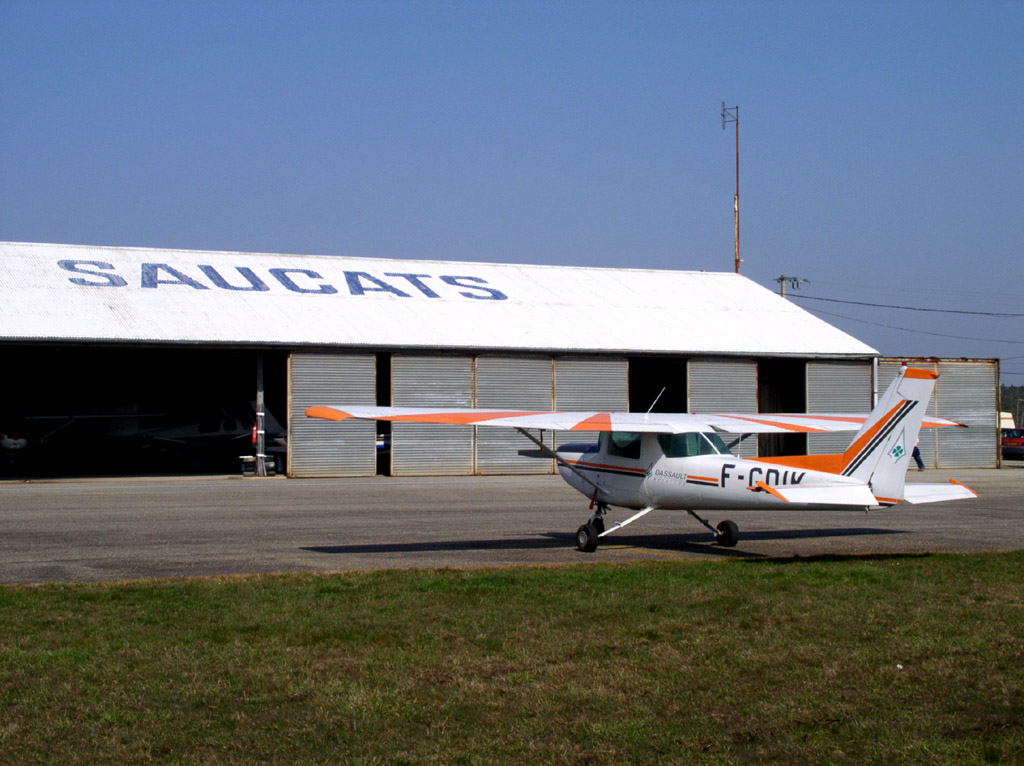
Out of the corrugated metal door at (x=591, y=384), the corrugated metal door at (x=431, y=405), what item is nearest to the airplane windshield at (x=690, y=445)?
the corrugated metal door at (x=431, y=405)

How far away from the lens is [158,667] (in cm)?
725

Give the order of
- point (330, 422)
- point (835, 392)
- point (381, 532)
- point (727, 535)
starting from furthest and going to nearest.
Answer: point (835, 392) < point (330, 422) < point (381, 532) < point (727, 535)

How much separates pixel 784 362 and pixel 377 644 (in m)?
34.5

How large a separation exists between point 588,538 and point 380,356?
2639 cm

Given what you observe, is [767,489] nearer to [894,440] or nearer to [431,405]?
[894,440]

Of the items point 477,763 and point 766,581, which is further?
point 766,581

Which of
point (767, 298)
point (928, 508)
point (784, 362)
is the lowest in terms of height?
point (928, 508)

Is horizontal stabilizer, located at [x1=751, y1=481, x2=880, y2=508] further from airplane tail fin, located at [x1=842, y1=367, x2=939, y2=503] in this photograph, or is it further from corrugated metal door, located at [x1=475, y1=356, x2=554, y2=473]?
corrugated metal door, located at [x1=475, y1=356, x2=554, y2=473]

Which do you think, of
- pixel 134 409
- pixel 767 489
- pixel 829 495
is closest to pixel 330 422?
pixel 134 409

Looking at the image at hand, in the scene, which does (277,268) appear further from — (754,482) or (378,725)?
(378,725)

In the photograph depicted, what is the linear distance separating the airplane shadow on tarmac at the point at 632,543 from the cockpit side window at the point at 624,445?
4.42 ft

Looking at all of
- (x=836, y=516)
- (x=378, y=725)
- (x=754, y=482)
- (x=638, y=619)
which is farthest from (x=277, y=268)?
(x=378, y=725)

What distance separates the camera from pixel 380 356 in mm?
40031

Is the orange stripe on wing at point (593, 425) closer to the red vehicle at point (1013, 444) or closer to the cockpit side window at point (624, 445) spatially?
the cockpit side window at point (624, 445)
